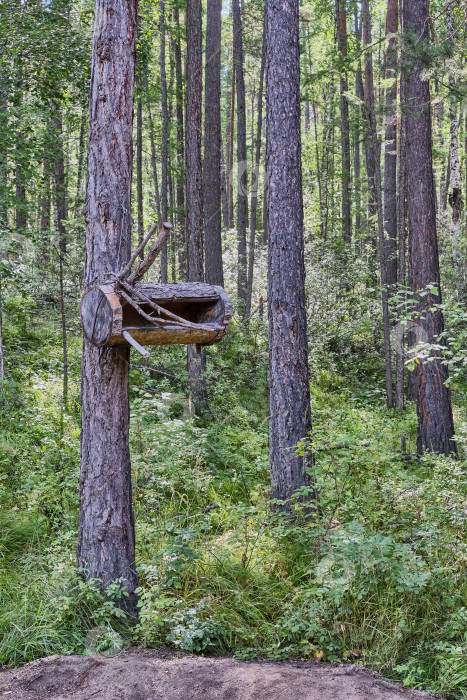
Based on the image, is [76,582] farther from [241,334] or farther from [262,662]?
[241,334]

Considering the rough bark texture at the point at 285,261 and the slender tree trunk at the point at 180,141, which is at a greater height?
the slender tree trunk at the point at 180,141

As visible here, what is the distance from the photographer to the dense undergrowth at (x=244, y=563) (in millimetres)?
4172

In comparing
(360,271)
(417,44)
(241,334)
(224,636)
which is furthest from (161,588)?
(360,271)

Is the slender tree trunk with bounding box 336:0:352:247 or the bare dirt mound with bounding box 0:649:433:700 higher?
the slender tree trunk with bounding box 336:0:352:247

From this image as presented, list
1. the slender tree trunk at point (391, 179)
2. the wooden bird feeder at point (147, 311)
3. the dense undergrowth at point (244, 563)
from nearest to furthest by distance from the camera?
the wooden bird feeder at point (147, 311)
the dense undergrowth at point (244, 563)
the slender tree trunk at point (391, 179)

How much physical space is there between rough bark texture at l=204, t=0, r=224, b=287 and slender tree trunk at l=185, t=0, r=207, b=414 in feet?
7.99

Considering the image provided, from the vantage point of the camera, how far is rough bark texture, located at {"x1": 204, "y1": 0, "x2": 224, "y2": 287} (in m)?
13.4

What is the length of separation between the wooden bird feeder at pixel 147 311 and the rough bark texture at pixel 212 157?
887 cm

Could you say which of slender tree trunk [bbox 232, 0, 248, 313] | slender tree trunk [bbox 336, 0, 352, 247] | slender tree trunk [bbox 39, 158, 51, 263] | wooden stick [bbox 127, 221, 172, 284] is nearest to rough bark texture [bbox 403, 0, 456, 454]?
slender tree trunk [bbox 39, 158, 51, 263]

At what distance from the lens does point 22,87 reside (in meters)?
8.99

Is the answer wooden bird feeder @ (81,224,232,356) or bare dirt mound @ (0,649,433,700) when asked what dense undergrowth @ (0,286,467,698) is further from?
wooden bird feeder @ (81,224,232,356)

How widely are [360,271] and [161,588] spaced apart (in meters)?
13.4

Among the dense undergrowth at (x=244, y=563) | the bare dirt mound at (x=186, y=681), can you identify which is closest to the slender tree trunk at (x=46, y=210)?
the dense undergrowth at (x=244, y=563)

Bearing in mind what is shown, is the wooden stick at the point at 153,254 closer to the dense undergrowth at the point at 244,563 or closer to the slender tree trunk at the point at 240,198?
the dense undergrowth at the point at 244,563
